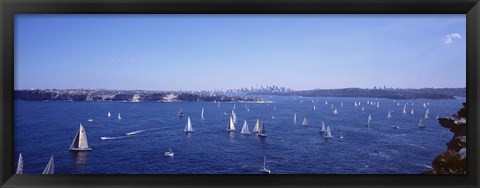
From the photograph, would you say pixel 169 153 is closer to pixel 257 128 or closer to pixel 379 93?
pixel 257 128

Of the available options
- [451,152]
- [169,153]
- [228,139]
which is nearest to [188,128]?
[228,139]

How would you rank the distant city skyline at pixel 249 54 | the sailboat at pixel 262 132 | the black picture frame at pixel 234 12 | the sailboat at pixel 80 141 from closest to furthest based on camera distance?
the black picture frame at pixel 234 12 < the sailboat at pixel 80 141 < the distant city skyline at pixel 249 54 < the sailboat at pixel 262 132

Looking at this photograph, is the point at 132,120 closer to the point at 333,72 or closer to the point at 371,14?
the point at 333,72

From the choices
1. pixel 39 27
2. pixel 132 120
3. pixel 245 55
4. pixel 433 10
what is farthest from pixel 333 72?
pixel 39 27

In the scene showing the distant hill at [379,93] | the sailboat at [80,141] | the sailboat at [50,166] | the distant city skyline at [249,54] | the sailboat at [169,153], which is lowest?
the sailboat at [50,166]

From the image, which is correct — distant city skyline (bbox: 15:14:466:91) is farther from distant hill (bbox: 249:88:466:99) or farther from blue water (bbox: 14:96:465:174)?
blue water (bbox: 14:96:465:174)

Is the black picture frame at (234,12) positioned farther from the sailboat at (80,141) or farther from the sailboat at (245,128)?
the sailboat at (245,128)

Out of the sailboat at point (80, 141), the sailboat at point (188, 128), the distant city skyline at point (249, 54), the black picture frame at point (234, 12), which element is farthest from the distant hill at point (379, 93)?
the sailboat at point (80, 141)
